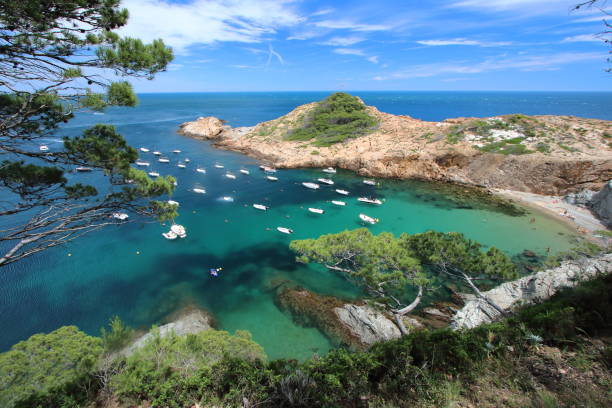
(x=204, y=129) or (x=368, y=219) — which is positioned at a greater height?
(x=204, y=129)

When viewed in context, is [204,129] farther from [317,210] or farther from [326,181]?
[317,210]

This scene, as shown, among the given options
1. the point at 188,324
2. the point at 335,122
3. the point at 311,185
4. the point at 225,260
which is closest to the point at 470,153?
the point at 311,185

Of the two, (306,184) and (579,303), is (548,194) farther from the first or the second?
(579,303)

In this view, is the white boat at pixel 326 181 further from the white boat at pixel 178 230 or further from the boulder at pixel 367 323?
the boulder at pixel 367 323

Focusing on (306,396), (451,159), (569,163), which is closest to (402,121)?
(451,159)

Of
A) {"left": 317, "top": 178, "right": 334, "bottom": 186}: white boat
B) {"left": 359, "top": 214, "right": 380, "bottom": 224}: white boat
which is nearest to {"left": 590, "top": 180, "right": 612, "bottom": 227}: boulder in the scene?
{"left": 359, "top": 214, "right": 380, "bottom": 224}: white boat

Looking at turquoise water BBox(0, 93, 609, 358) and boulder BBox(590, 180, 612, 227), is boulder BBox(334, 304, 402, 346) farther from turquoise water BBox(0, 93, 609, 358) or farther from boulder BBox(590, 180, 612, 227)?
boulder BBox(590, 180, 612, 227)
